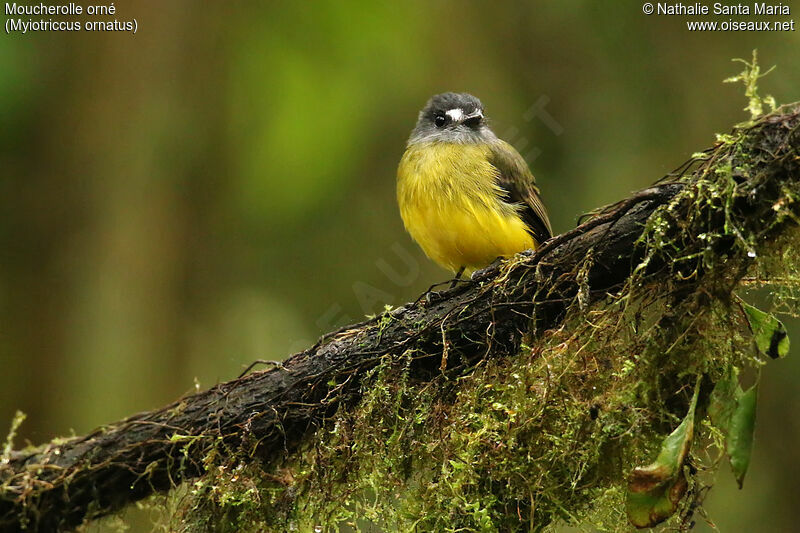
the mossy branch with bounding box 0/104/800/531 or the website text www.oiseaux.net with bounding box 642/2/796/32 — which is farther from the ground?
the website text www.oiseaux.net with bounding box 642/2/796/32

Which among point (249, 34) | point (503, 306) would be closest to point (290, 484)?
point (503, 306)

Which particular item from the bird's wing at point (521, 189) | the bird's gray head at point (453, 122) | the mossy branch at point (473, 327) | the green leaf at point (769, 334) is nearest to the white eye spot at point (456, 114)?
the bird's gray head at point (453, 122)

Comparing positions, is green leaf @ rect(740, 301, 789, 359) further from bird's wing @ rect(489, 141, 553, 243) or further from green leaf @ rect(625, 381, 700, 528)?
bird's wing @ rect(489, 141, 553, 243)

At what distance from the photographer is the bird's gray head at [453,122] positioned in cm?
438

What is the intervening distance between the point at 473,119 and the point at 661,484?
260 centimetres

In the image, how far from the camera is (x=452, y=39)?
20.1 ft

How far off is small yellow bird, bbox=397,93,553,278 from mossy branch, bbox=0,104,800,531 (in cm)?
98

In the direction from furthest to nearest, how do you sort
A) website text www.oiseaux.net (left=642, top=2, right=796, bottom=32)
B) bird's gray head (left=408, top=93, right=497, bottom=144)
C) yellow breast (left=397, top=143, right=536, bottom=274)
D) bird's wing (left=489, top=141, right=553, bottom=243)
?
1. website text www.oiseaux.net (left=642, top=2, right=796, bottom=32)
2. bird's gray head (left=408, top=93, right=497, bottom=144)
3. bird's wing (left=489, top=141, right=553, bottom=243)
4. yellow breast (left=397, top=143, right=536, bottom=274)

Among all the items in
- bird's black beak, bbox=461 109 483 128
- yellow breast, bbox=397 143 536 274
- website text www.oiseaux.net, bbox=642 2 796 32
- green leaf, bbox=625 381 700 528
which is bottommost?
green leaf, bbox=625 381 700 528

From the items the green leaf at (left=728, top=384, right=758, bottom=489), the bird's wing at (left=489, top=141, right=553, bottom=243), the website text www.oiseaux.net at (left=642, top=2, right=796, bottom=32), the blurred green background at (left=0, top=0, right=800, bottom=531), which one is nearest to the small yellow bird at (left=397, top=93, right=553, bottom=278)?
the bird's wing at (left=489, top=141, right=553, bottom=243)

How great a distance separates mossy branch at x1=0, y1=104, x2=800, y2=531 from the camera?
224cm

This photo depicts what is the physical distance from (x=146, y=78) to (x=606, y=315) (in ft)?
14.1

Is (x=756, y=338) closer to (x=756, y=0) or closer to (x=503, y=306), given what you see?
(x=503, y=306)

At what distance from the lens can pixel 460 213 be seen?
389 cm
